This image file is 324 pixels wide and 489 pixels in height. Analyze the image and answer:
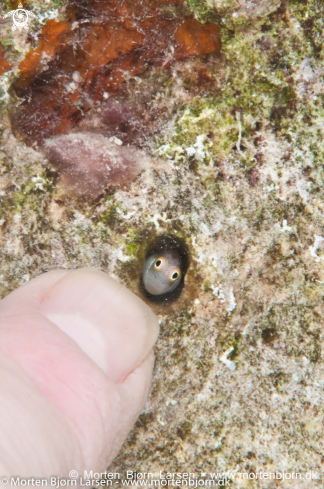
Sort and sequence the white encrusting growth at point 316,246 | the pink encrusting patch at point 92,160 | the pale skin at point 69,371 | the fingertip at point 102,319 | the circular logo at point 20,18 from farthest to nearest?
the white encrusting growth at point 316,246
the pink encrusting patch at point 92,160
the circular logo at point 20,18
the fingertip at point 102,319
the pale skin at point 69,371

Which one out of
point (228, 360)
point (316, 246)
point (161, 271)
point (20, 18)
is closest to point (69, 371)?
point (161, 271)

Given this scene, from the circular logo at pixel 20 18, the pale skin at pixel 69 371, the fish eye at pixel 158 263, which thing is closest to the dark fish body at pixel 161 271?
the fish eye at pixel 158 263

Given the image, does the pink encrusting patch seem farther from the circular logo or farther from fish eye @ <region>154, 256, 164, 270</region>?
the circular logo

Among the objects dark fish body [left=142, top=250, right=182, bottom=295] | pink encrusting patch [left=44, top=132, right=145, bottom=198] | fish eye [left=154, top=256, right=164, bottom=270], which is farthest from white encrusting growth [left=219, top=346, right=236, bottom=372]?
pink encrusting patch [left=44, top=132, right=145, bottom=198]

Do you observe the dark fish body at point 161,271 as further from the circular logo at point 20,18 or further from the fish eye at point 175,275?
the circular logo at point 20,18

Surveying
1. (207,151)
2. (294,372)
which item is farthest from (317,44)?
(294,372)

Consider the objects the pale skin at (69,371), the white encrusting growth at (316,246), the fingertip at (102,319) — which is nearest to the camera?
the pale skin at (69,371)
